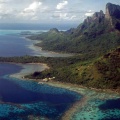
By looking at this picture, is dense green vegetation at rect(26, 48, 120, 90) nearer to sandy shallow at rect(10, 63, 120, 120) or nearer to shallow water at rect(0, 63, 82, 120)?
sandy shallow at rect(10, 63, 120, 120)

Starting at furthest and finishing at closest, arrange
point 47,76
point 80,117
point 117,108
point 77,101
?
point 47,76 → point 77,101 → point 117,108 → point 80,117

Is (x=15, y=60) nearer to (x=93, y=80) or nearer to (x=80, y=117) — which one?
(x=93, y=80)

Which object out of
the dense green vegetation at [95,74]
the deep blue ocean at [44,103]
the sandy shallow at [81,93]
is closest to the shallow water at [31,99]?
the deep blue ocean at [44,103]

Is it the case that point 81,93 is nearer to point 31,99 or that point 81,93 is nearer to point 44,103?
point 44,103

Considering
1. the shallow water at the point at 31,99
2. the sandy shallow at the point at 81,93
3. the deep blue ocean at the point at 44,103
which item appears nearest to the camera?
the deep blue ocean at the point at 44,103

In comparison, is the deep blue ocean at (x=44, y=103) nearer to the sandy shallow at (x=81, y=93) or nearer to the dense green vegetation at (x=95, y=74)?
the sandy shallow at (x=81, y=93)

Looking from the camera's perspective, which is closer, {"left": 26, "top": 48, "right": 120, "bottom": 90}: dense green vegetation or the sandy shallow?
the sandy shallow

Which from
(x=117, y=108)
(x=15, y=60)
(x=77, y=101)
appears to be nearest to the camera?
(x=117, y=108)

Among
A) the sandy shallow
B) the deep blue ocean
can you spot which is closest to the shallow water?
the deep blue ocean

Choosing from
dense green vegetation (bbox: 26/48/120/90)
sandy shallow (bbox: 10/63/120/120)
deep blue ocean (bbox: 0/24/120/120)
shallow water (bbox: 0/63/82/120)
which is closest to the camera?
deep blue ocean (bbox: 0/24/120/120)

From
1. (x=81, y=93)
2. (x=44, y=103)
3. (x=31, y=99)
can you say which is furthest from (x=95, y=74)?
(x=31, y=99)

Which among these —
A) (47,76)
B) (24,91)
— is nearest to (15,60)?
(47,76)
